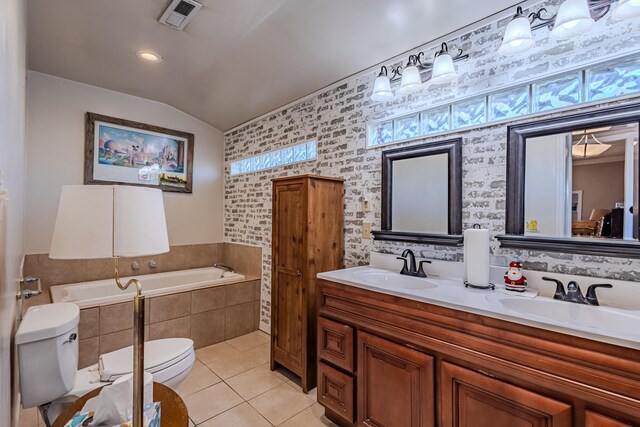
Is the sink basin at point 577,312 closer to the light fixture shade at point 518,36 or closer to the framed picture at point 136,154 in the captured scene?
the light fixture shade at point 518,36

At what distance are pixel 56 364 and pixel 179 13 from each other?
2.45m

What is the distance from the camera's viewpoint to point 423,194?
2.27 meters

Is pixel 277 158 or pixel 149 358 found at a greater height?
pixel 277 158

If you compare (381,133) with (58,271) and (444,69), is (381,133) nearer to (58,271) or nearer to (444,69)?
(444,69)

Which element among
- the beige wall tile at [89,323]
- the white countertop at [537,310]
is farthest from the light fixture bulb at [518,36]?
the beige wall tile at [89,323]

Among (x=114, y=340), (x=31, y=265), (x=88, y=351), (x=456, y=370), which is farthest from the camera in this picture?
(x=31, y=265)

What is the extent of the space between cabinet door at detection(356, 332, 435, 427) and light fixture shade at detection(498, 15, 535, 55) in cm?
178

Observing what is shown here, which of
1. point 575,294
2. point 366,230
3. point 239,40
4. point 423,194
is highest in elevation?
point 239,40

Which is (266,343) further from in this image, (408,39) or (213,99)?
(408,39)

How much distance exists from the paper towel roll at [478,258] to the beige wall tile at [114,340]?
3.07 m

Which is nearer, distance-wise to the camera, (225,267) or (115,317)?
(115,317)

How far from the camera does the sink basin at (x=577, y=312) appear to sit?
1.31 metres

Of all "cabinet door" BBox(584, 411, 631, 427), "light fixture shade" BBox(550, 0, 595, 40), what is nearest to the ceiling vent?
"light fixture shade" BBox(550, 0, 595, 40)

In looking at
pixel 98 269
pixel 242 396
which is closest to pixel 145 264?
pixel 98 269
